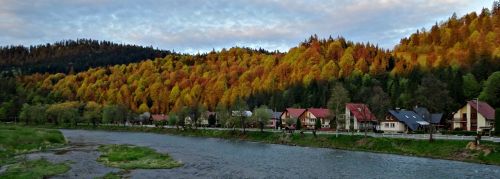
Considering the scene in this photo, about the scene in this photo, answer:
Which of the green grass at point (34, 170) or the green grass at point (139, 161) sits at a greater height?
the green grass at point (34, 170)

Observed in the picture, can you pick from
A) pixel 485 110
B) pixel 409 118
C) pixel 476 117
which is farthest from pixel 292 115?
pixel 485 110

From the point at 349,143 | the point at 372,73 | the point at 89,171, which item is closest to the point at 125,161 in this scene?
the point at 89,171

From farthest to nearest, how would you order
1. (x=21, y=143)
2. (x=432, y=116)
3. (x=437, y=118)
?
(x=432, y=116), (x=437, y=118), (x=21, y=143)

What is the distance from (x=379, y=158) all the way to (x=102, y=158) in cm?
3372

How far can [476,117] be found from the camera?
85.3 metres

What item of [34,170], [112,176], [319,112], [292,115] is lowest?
[112,176]

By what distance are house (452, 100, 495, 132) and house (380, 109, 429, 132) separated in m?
7.46

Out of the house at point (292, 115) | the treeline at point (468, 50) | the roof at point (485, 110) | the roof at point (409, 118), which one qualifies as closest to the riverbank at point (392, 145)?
the roof at point (409, 118)

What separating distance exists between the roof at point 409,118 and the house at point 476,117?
746 cm

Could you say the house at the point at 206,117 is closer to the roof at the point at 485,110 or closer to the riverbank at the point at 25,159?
A: the riverbank at the point at 25,159

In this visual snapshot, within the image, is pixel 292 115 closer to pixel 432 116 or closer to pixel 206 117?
pixel 206 117

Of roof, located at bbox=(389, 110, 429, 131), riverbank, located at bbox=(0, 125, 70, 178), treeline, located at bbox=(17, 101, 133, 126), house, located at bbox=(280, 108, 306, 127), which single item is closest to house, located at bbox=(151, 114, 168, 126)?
treeline, located at bbox=(17, 101, 133, 126)

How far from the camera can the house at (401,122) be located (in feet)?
305

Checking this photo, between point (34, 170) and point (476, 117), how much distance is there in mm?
76002
